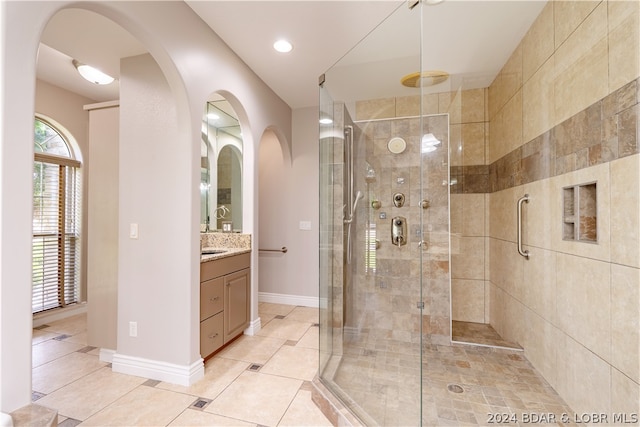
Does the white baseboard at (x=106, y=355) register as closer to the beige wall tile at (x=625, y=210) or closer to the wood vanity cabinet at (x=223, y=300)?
the wood vanity cabinet at (x=223, y=300)

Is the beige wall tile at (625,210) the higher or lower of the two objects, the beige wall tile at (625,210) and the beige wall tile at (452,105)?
the lower

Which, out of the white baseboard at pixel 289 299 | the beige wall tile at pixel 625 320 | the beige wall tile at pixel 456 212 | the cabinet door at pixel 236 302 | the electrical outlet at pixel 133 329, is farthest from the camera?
the white baseboard at pixel 289 299

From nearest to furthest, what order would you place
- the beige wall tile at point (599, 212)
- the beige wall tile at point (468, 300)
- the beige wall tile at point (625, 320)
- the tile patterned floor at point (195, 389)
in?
1. the beige wall tile at point (625, 320)
2. the beige wall tile at point (599, 212)
3. the tile patterned floor at point (195, 389)
4. the beige wall tile at point (468, 300)

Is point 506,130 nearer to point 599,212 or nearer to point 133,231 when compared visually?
point 599,212

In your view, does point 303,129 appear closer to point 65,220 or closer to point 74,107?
point 74,107

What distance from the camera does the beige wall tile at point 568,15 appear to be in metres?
1.62

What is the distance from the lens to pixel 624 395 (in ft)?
4.45

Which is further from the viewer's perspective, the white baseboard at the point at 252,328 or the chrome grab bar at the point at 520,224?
the white baseboard at the point at 252,328

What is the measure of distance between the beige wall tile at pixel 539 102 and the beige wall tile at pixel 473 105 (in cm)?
74

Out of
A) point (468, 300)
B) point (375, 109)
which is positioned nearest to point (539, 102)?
point (375, 109)

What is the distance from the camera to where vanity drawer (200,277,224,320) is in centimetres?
229

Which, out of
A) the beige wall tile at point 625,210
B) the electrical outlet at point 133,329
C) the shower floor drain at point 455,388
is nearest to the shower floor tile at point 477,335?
the shower floor drain at point 455,388

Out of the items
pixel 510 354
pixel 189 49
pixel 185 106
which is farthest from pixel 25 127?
pixel 510 354

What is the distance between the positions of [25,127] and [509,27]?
3039 millimetres
